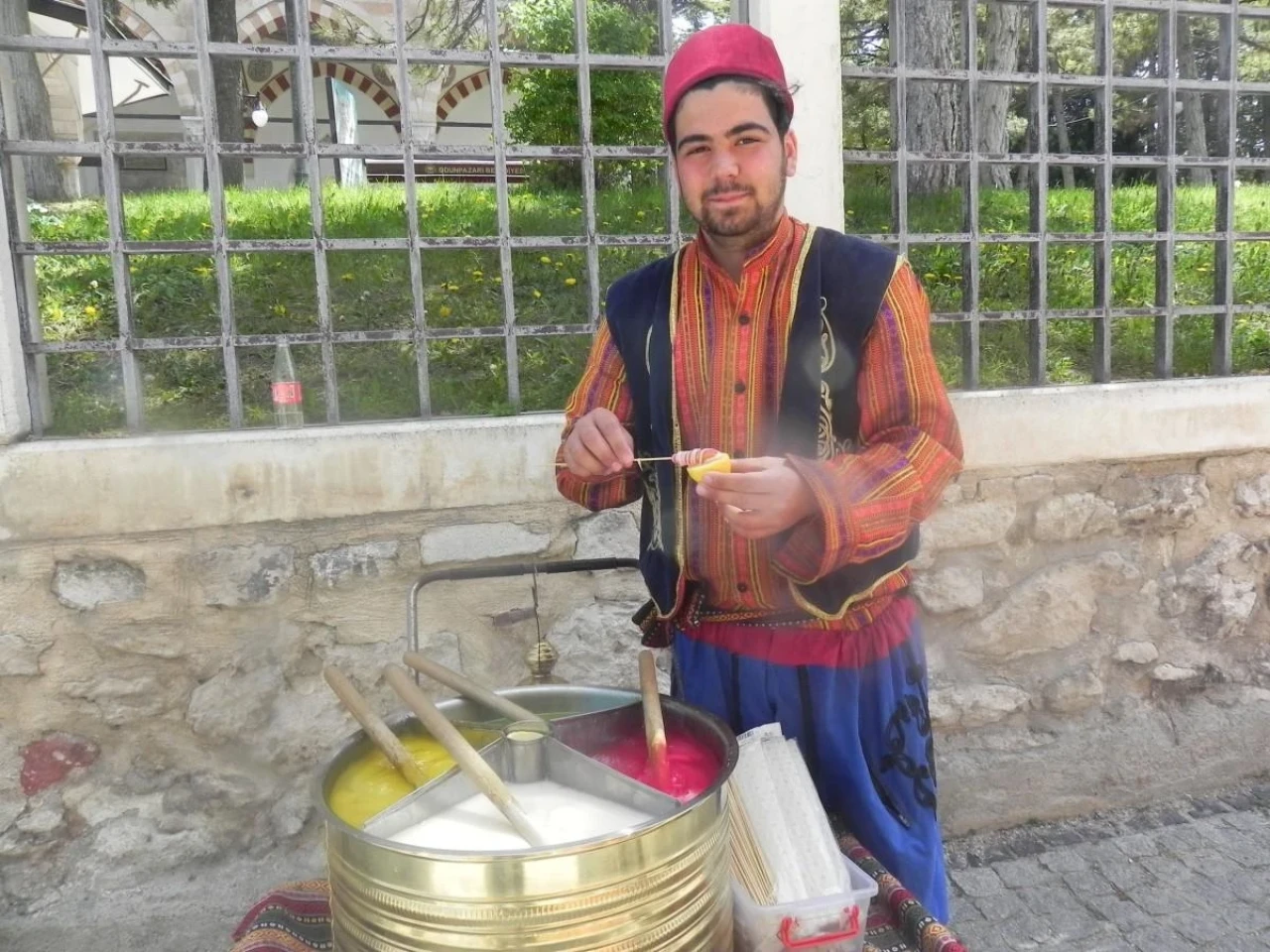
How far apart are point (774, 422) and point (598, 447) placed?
274mm

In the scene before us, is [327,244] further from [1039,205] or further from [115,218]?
[1039,205]

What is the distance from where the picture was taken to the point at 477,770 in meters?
1.10

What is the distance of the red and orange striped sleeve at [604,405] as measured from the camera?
5.67 ft

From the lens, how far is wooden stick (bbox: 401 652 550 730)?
1.35 metres

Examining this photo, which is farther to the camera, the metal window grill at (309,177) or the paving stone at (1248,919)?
the paving stone at (1248,919)

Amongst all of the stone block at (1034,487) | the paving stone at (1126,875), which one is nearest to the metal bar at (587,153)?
the stone block at (1034,487)

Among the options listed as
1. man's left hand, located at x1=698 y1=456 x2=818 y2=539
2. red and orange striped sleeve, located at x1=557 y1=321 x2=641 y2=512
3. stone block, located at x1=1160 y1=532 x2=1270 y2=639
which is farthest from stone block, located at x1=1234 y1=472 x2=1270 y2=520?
man's left hand, located at x1=698 y1=456 x2=818 y2=539

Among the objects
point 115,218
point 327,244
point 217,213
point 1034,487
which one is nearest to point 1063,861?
point 1034,487

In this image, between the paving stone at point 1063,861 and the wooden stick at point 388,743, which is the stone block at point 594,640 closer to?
the paving stone at point 1063,861

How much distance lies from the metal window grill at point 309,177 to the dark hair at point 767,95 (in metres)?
1.34

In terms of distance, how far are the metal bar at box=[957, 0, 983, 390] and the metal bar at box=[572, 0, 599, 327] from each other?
1199 mm

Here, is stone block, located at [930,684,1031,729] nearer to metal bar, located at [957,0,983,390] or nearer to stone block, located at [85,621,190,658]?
metal bar, located at [957,0,983,390]

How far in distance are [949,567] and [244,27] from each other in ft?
35.9

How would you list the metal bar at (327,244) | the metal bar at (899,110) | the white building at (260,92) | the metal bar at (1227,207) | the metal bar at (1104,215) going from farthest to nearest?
1. the white building at (260,92)
2. the metal bar at (1227,207)
3. the metal bar at (1104,215)
4. the metal bar at (899,110)
5. the metal bar at (327,244)
